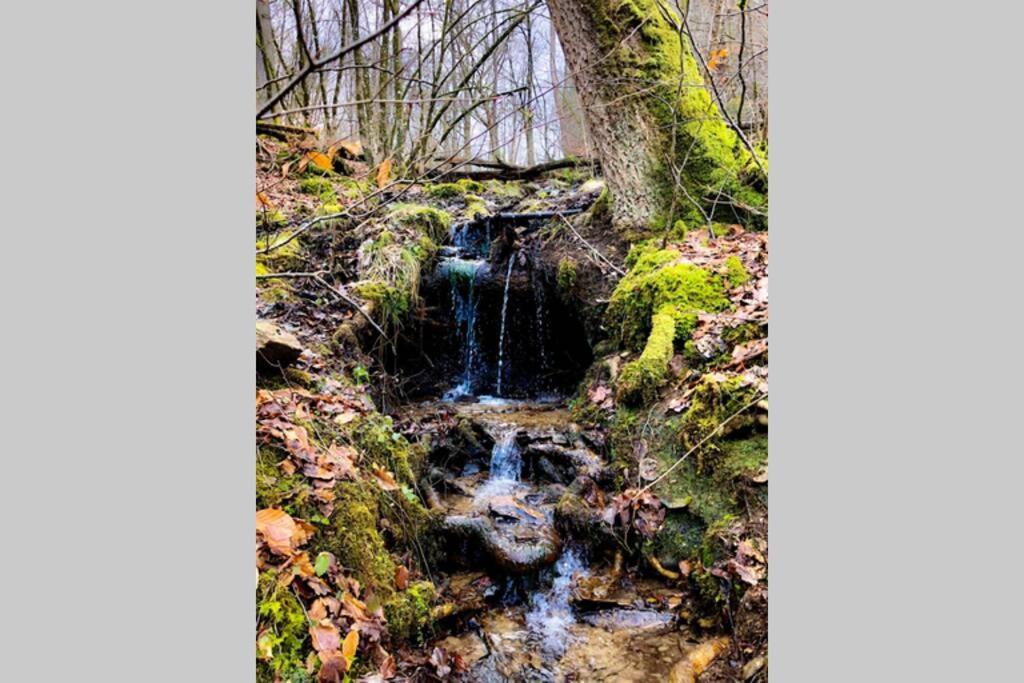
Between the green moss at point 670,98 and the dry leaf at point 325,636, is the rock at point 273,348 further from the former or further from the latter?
the green moss at point 670,98

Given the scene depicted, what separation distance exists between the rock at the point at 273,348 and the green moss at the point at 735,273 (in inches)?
102

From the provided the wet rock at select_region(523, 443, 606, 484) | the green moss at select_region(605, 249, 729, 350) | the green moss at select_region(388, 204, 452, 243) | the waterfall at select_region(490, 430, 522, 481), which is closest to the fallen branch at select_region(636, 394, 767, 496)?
the wet rock at select_region(523, 443, 606, 484)

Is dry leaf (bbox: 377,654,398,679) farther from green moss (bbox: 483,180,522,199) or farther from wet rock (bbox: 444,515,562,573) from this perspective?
green moss (bbox: 483,180,522,199)

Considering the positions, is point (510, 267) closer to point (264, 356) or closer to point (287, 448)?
point (264, 356)

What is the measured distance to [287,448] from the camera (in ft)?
8.14

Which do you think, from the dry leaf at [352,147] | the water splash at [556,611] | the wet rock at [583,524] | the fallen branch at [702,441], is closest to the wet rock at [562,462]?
the wet rock at [583,524]

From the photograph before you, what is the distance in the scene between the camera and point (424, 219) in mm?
5773

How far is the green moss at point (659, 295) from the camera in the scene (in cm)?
359

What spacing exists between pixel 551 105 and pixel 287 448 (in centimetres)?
319

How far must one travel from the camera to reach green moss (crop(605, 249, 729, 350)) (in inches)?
141

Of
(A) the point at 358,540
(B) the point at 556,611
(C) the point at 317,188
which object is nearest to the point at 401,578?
(A) the point at 358,540

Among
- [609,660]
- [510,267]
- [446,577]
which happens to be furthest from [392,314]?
[609,660]

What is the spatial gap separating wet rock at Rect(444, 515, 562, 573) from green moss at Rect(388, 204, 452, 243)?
126 inches

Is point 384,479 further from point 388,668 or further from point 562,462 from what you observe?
point 562,462
